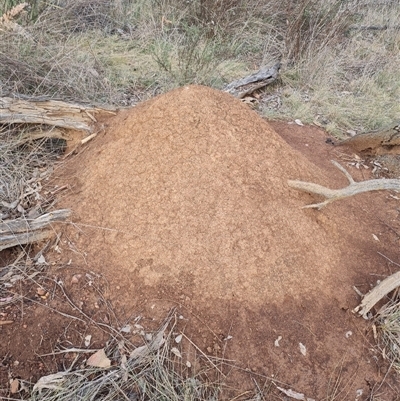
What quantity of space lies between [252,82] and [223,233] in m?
2.47

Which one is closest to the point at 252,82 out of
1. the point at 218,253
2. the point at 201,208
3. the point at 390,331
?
the point at 201,208

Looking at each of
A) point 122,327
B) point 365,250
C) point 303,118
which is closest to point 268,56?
point 303,118

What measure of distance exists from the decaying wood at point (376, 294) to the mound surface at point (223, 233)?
0.23ft

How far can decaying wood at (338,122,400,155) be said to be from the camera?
3021mm

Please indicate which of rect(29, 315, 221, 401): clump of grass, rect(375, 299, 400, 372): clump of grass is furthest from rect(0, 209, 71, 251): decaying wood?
rect(375, 299, 400, 372): clump of grass

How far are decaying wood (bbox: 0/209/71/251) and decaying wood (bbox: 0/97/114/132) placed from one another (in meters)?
0.72

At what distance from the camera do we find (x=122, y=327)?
67.6 inches

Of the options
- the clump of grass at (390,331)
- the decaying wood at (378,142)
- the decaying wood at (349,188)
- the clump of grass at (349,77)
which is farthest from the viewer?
the clump of grass at (349,77)

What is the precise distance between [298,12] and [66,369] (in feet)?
14.9

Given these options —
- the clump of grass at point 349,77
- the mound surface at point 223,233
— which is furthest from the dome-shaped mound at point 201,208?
the clump of grass at point 349,77

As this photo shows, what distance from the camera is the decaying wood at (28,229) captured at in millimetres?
1936

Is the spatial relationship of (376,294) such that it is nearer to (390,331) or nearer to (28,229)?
(390,331)

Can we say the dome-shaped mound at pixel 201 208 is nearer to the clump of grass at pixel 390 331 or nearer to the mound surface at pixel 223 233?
the mound surface at pixel 223 233

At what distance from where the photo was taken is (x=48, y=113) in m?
2.52
